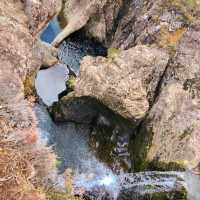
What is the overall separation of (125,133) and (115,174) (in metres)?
1.80

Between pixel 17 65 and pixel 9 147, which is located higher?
pixel 9 147

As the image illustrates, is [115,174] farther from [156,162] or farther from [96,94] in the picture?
[96,94]

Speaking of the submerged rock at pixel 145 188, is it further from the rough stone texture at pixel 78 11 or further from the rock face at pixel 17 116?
the rough stone texture at pixel 78 11

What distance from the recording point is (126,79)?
66.9ft

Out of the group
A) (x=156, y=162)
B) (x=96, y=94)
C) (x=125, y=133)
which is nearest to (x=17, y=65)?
(x=96, y=94)

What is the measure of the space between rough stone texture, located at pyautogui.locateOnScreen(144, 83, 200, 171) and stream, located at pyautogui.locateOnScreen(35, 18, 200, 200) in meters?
0.65

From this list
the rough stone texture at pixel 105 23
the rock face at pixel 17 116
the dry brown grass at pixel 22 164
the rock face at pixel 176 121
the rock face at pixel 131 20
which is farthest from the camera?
the rough stone texture at pixel 105 23

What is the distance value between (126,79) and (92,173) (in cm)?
398

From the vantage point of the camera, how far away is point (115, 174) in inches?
770

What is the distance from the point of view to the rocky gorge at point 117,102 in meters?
18.7

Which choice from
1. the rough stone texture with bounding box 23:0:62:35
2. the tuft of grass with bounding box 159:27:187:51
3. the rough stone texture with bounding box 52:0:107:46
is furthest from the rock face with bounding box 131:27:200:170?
the rough stone texture with bounding box 52:0:107:46

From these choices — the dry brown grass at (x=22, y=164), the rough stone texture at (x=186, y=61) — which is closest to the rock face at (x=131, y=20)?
the rough stone texture at (x=186, y=61)

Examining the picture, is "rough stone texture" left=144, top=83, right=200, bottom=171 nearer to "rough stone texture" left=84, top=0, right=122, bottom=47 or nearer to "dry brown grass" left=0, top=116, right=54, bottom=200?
"dry brown grass" left=0, top=116, right=54, bottom=200

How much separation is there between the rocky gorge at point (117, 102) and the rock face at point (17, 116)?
0.22 feet
